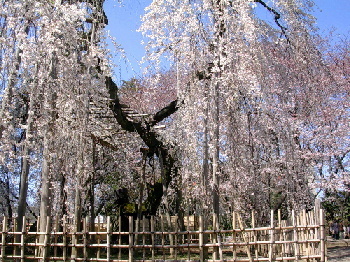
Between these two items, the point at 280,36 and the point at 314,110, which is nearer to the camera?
the point at 280,36

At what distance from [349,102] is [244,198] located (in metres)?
4.63

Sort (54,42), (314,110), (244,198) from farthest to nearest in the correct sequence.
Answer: (314,110) < (244,198) < (54,42)

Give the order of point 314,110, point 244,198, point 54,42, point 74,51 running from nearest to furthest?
1. point 54,42
2. point 74,51
3. point 244,198
4. point 314,110

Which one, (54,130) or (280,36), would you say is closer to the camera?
(54,130)

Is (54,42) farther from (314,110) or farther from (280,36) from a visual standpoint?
(314,110)

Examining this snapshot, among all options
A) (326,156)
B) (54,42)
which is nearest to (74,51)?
(54,42)

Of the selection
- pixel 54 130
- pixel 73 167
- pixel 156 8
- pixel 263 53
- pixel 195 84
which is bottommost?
pixel 73 167

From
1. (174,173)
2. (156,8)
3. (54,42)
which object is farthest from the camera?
(174,173)

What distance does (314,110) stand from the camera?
997 cm

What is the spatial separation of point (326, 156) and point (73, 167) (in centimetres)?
797

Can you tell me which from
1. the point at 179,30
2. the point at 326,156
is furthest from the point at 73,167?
the point at 326,156

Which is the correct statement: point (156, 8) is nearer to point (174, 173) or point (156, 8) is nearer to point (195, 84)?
point (195, 84)

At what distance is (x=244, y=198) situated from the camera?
27.8ft

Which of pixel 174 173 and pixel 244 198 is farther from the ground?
pixel 174 173
